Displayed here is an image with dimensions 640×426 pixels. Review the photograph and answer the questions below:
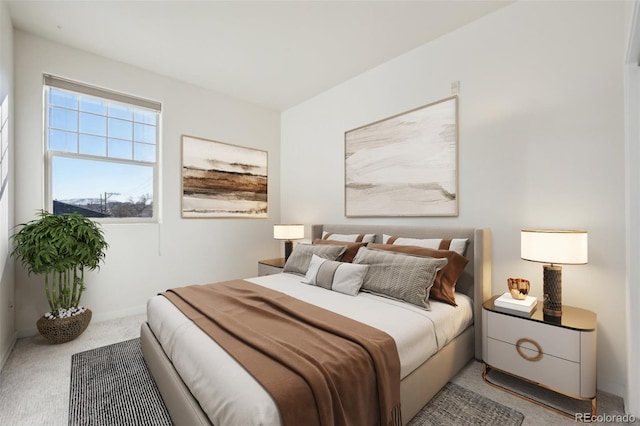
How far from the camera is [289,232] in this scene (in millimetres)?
3887

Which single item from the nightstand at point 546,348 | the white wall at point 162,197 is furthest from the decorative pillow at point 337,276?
the white wall at point 162,197

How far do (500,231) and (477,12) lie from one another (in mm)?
1889

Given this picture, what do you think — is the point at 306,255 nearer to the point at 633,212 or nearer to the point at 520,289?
the point at 520,289

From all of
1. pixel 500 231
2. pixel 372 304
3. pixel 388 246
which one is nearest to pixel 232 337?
pixel 372 304

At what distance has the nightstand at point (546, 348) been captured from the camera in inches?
64.9

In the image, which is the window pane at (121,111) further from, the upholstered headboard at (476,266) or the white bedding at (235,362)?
the upholstered headboard at (476,266)

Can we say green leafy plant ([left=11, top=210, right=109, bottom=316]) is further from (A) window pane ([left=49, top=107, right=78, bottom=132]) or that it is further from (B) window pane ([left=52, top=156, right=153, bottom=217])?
(A) window pane ([left=49, top=107, right=78, bottom=132])

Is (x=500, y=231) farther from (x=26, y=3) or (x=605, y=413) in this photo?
(x=26, y=3)

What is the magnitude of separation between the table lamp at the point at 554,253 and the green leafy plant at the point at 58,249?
363 cm

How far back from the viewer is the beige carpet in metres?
1.67

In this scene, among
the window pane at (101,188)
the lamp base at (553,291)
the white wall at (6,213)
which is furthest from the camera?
the window pane at (101,188)

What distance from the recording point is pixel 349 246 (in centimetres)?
297

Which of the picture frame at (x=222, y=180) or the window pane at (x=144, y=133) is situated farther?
the picture frame at (x=222, y=180)

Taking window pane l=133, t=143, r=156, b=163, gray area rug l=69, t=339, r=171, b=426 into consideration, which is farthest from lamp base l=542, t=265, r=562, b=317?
window pane l=133, t=143, r=156, b=163
